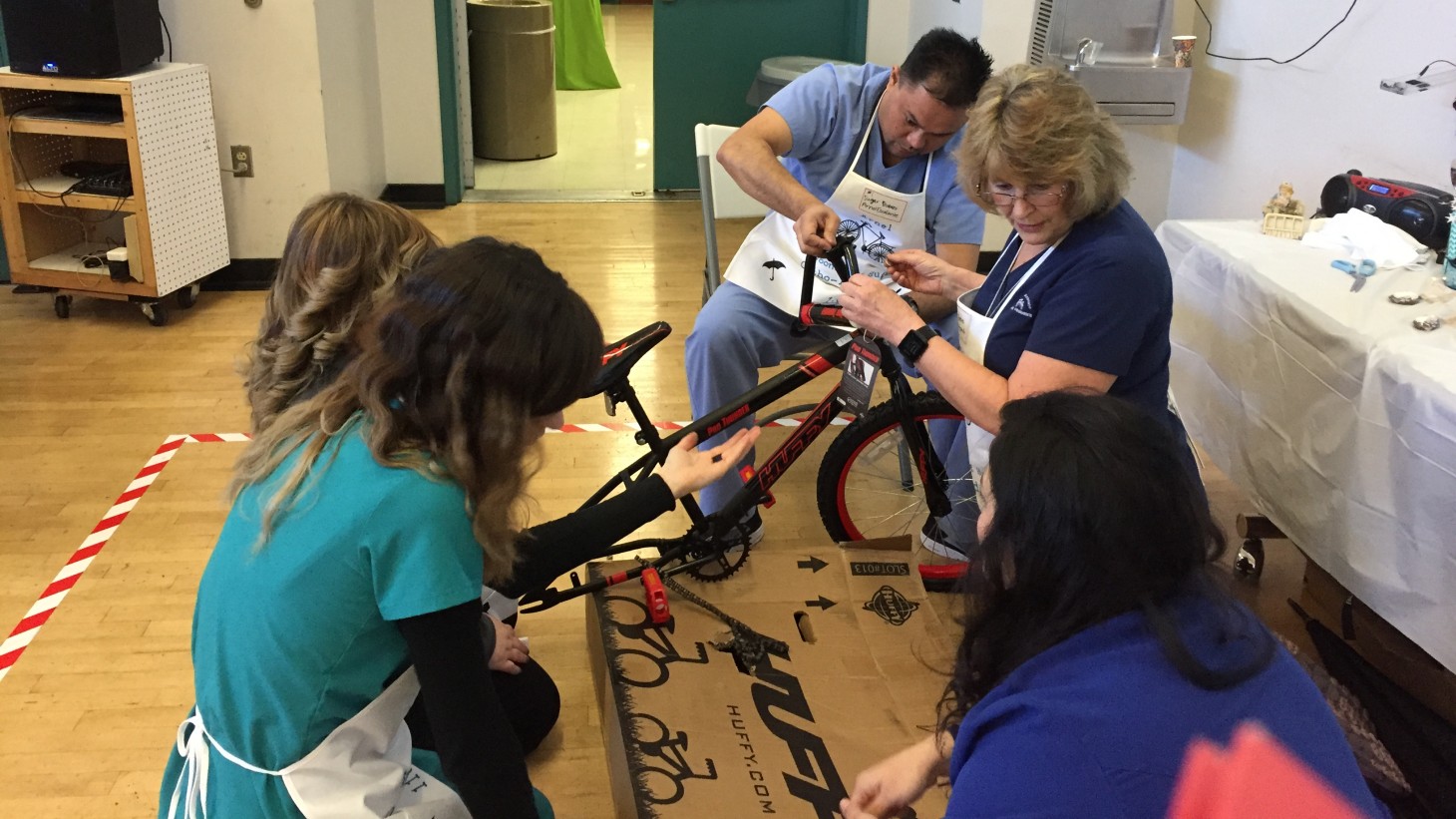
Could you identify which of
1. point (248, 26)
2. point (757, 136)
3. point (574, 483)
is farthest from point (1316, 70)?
point (248, 26)

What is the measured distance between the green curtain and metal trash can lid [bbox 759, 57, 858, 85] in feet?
10.0

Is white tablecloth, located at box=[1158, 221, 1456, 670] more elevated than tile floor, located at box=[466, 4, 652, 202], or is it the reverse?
white tablecloth, located at box=[1158, 221, 1456, 670]

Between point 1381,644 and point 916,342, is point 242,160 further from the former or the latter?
point 1381,644

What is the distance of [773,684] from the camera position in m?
1.97

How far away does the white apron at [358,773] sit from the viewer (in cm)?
126

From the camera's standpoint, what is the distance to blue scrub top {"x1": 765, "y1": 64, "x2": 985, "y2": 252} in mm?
2555

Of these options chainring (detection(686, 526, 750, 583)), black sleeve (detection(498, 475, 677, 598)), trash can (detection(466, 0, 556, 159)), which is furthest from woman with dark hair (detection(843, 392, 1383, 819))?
trash can (detection(466, 0, 556, 159))

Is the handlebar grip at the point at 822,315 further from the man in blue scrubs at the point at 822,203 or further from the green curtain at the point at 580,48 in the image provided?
the green curtain at the point at 580,48

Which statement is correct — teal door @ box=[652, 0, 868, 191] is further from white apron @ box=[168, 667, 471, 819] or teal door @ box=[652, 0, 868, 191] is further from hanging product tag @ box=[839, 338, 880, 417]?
white apron @ box=[168, 667, 471, 819]

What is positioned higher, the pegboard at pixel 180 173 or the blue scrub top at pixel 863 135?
the blue scrub top at pixel 863 135

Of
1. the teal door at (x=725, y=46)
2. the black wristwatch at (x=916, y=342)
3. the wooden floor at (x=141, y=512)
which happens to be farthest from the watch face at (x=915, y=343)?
the teal door at (x=725, y=46)

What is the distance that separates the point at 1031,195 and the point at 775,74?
3126 millimetres

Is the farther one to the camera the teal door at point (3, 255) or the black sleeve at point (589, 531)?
the teal door at point (3, 255)

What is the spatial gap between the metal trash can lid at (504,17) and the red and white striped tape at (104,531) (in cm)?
302
